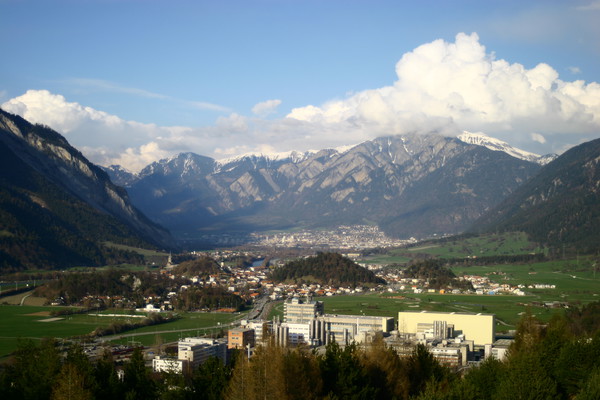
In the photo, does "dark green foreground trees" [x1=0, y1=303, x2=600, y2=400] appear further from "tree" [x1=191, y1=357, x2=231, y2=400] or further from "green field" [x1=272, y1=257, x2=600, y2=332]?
"green field" [x1=272, y1=257, x2=600, y2=332]

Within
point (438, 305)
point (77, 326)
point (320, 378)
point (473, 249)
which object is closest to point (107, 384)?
point (320, 378)

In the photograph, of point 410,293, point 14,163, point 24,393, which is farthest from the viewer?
point 14,163

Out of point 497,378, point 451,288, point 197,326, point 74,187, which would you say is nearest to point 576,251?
point 451,288

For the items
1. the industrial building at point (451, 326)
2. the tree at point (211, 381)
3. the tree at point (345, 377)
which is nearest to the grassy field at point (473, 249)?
the industrial building at point (451, 326)

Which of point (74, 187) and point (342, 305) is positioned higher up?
point (74, 187)

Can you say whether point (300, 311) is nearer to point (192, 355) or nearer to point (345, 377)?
point (192, 355)

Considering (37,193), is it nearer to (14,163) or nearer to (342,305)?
(14,163)
